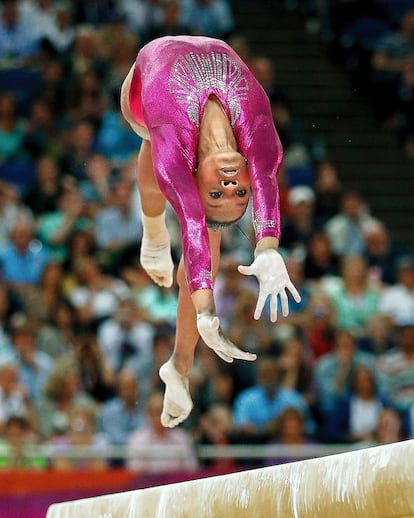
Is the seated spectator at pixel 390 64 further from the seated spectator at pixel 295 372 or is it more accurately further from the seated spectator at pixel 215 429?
the seated spectator at pixel 215 429

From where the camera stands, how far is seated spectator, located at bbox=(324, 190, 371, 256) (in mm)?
9531

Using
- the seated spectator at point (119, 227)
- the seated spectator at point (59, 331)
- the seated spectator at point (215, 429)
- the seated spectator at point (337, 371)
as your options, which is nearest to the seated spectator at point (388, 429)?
the seated spectator at point (337, 371)

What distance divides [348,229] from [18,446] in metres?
3.29

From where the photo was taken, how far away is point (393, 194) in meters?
11.2

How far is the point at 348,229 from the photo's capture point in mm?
9578

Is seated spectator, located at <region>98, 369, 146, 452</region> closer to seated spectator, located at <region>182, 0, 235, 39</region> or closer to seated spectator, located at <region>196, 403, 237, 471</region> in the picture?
seated spectator, located at <region>196, 403, 237, 471</region>

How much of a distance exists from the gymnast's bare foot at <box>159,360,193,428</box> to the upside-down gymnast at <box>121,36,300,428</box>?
67cm

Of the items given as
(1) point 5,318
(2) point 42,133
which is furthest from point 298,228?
(1) point 5,318

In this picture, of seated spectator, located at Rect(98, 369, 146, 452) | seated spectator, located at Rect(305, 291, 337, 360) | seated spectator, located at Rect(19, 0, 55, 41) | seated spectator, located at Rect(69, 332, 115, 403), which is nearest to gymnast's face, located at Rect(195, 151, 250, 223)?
seated spectator, located at Rect(98, 369, 146, 452)

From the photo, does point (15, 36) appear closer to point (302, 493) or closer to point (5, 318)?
point (5, 318)

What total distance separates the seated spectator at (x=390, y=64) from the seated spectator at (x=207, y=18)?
1416 millimetres

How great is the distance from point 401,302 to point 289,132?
6.09 ft

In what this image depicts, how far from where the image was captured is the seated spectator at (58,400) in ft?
25.2

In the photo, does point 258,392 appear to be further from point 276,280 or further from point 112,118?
point 276,280
